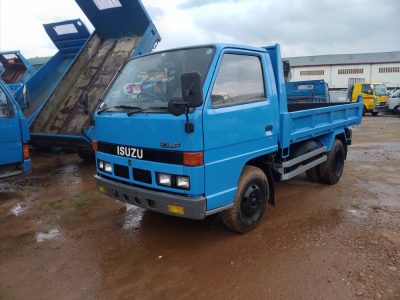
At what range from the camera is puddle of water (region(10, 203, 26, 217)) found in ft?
16.5

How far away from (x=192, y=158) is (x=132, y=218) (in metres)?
1.92

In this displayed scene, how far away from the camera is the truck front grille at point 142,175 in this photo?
3.53m

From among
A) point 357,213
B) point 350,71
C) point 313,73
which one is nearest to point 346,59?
point 350,71

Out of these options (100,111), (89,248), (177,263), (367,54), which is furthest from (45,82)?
(367,54)

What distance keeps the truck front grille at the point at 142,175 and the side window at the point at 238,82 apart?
38.2 inches

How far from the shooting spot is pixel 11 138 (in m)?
5.35

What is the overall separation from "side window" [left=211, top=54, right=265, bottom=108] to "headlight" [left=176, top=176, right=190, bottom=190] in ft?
2.46

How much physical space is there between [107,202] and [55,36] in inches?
231

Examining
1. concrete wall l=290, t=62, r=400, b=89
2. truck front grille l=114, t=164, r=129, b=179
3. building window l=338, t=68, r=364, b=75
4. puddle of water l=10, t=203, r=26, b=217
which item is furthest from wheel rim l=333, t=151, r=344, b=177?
building window l=338, t=68, r=364, b=75

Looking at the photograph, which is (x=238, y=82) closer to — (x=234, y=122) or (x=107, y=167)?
(x=234, y=122)

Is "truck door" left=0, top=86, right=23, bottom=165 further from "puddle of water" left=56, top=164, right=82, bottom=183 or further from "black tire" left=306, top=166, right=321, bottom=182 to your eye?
"black tire" left=306, top=166, right=321, bottom=182

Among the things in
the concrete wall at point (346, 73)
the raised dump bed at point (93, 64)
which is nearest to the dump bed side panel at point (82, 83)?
the raised dump bed at point (93, 64)

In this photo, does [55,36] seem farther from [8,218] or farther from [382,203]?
[382,203]

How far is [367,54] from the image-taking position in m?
53.5
